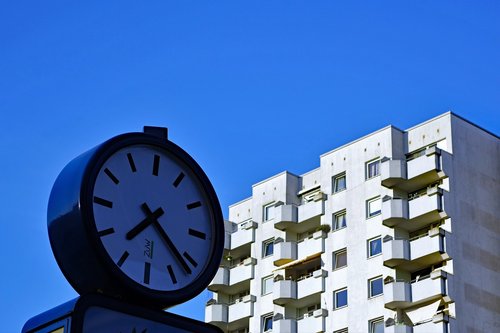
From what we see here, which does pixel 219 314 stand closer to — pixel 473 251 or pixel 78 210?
pixel 473 251

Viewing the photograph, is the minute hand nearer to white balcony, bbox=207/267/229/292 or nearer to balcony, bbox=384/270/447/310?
balcony, bbox=384/270/447/310

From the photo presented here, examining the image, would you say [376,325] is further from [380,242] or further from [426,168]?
[426,168]

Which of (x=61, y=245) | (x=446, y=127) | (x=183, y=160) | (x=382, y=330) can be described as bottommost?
(x=61, y=245)

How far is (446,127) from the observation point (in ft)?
202

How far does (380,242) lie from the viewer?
6275 centimetres

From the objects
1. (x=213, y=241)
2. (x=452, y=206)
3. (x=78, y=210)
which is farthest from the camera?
(x=452, y=206)

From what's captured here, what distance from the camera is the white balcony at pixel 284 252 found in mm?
67562

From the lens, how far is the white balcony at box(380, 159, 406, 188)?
61969 millimetres

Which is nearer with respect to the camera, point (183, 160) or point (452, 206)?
point (183, 160)

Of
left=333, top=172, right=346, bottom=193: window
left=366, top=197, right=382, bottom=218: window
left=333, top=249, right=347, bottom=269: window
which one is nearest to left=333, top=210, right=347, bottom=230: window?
left=333, top=172, right=346, bottom=193: window

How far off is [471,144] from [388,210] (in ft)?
18.5

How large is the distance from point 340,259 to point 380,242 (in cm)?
342

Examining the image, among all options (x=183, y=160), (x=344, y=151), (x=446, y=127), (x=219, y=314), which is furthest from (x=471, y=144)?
(x=183, y=160)

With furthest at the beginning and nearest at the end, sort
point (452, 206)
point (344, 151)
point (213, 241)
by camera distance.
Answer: point (344, 151) < point (452, 206) < point (213, 241)
